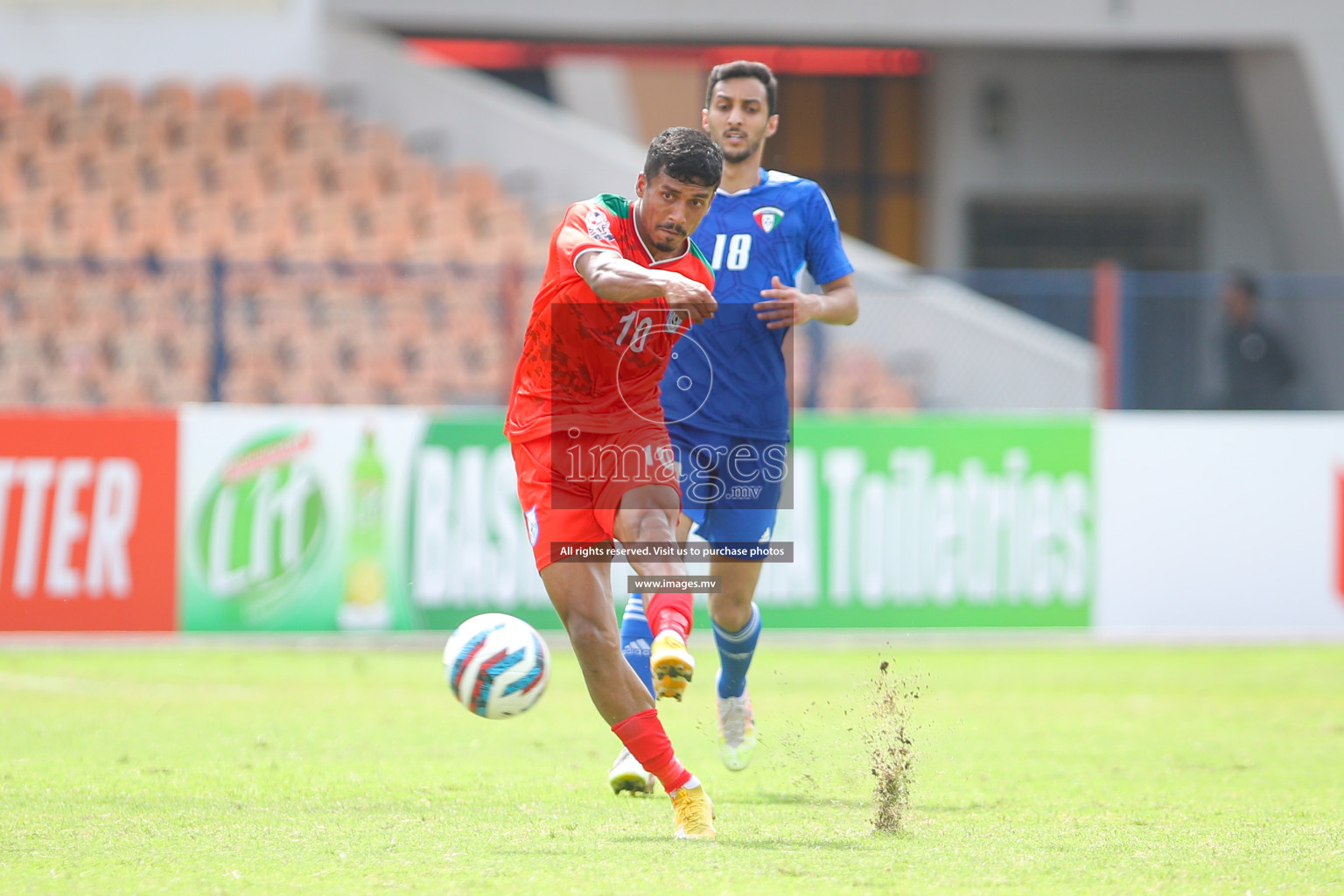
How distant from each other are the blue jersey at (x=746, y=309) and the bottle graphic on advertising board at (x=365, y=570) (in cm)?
579

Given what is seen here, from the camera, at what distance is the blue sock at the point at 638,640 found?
6359mm

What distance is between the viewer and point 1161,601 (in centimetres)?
1259

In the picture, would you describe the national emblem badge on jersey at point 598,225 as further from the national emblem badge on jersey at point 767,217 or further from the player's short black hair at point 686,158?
the national emblem badge on jersey at point 767,217

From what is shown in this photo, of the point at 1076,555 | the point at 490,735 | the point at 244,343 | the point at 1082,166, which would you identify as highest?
the point at 1082,166

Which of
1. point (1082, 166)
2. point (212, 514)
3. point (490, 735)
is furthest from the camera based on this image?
point (1082, 166)

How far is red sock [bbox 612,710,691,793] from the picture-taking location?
5.09 meters

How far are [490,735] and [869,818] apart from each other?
2781 millimetres

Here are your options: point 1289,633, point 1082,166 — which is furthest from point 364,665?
point 1082,166

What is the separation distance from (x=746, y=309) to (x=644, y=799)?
203 cm

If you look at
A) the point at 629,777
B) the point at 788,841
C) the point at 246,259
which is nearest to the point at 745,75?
the point at 629,777

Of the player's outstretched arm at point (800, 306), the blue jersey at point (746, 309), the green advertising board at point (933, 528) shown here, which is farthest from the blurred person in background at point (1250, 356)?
the player's outstretched arm at point (800, 306)

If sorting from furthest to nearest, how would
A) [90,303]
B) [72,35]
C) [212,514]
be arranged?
[72,35] < [90,303] < [212,514]

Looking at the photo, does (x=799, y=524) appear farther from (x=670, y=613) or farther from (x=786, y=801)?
(x=670, y=613)

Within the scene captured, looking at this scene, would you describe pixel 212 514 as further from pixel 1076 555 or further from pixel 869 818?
pixel 869 818
